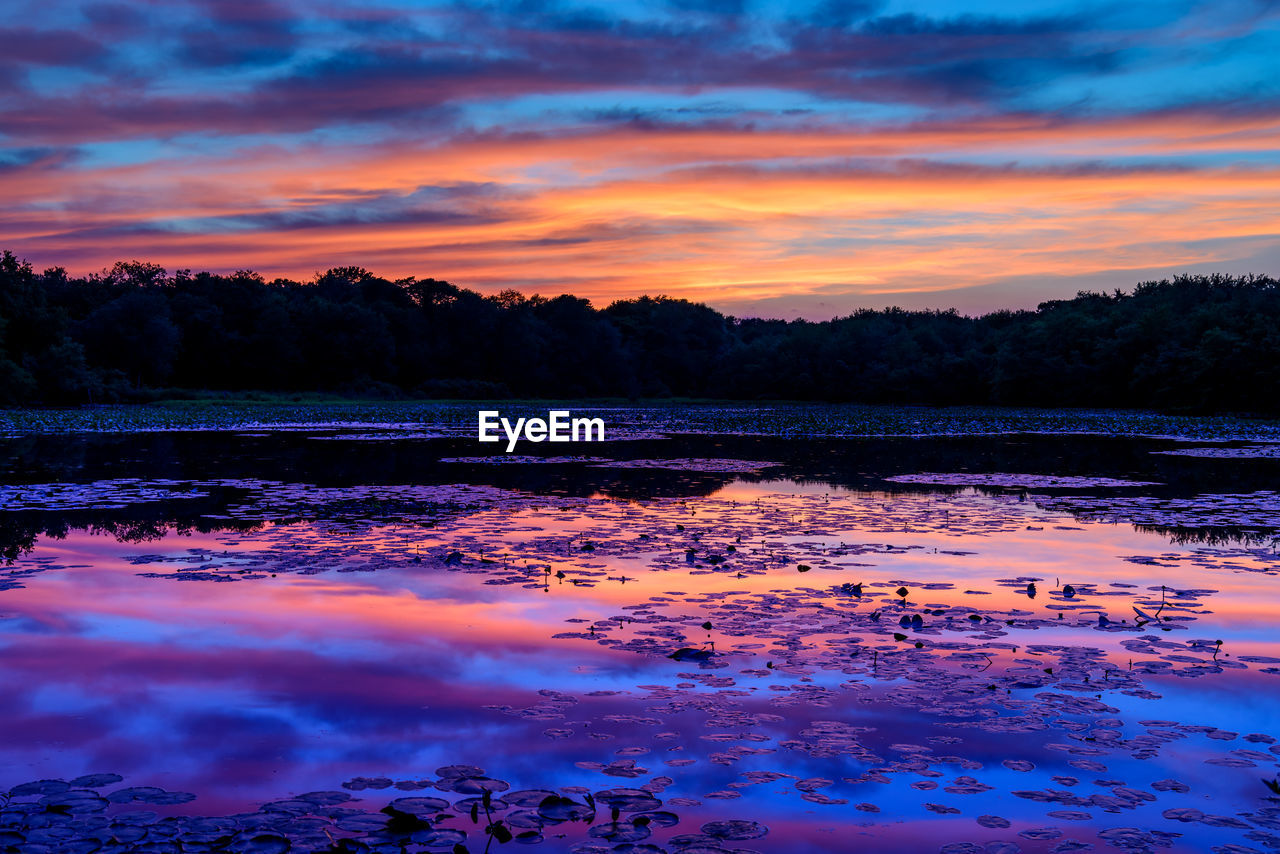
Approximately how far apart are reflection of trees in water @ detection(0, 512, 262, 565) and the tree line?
47838 millimetres

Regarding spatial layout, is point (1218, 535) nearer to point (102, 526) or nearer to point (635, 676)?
point (635, 676)

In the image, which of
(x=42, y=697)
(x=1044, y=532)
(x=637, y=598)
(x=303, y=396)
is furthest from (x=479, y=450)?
(x=303, y=396)

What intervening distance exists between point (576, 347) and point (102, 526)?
324ft

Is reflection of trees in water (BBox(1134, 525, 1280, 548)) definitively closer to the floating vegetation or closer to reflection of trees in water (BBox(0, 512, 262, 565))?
reflection of trees in water (BBox(0, 512, 262, 565))

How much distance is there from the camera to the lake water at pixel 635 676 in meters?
4.65

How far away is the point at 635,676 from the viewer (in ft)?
22.6

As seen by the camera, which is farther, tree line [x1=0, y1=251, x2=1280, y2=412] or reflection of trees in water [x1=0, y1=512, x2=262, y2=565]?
tree line [x1=0, y1=251, x2=1280, y2=412]

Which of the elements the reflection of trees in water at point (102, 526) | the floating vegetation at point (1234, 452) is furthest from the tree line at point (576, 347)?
the reflection of trees in water at point (102, 526)

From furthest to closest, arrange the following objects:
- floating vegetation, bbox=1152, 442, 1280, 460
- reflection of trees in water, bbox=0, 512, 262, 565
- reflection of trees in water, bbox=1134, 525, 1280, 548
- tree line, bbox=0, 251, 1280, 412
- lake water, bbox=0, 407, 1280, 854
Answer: tree line, bbox=0, 251, 1280, 412 → floating vegetation, bbox=1152, 442, 1280, 460 → reflection of trees in water, bbox=1134, 525, 1280, 548 → reflection of trees in water, bbox=0, 512, 262, 565 → lake water, bbox=0, 407, 1280, 854

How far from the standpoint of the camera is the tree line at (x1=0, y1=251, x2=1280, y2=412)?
60.6 meters

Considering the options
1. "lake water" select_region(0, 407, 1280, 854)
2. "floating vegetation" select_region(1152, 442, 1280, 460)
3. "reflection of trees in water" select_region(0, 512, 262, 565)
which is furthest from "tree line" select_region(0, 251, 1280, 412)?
"lake water" select_region(0, 407, 1280, 854)

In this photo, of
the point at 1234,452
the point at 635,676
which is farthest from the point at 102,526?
the point at 1234,452

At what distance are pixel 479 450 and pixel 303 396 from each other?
2315 inches

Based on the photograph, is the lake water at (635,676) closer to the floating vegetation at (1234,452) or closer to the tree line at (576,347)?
the floating vegetation at (1234,452)
